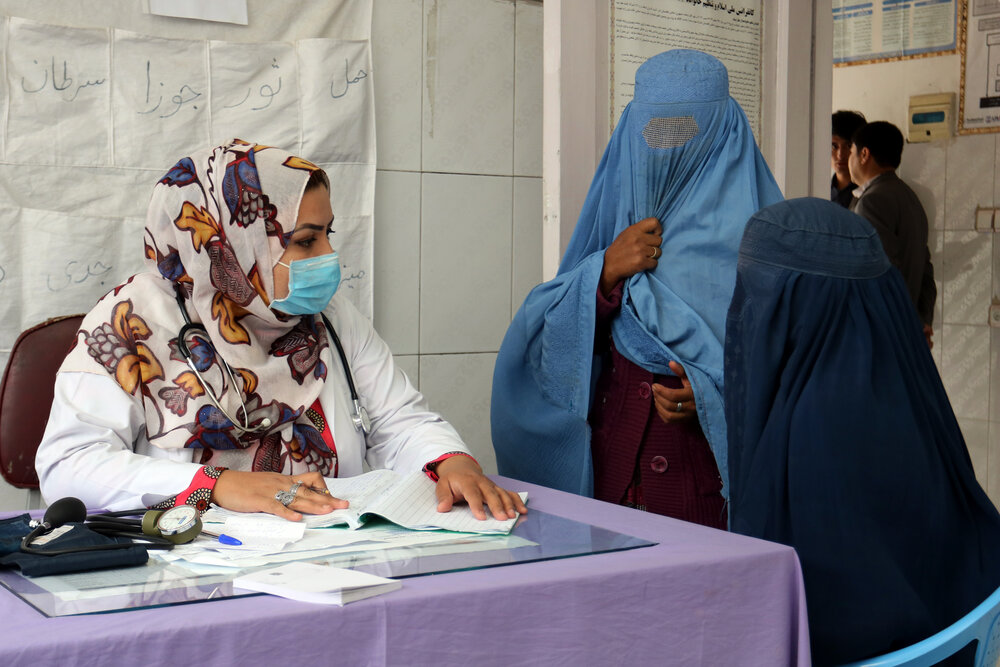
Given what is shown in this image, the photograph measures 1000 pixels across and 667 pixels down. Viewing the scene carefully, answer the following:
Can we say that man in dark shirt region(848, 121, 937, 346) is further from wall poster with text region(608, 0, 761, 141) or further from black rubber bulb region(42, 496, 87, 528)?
black rubber bulb region(42, 496, 87, 528)

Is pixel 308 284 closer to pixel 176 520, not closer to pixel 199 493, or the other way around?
pixel 199 493

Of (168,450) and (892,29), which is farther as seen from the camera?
(892,29)

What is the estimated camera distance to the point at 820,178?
291cm

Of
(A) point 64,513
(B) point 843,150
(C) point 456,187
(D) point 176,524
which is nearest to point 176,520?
(D) point 176,524

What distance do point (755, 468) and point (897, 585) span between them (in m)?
0.23

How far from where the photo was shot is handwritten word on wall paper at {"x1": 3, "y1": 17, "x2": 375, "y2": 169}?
219cm

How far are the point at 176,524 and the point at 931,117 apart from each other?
13.9 feet

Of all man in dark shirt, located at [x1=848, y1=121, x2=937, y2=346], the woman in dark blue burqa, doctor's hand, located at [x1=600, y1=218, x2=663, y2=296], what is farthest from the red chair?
man in dark shirt, located at [x1=848, y1=121, x2=937, y2=346]

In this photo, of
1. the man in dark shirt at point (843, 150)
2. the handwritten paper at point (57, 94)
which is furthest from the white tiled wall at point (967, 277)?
the handwritten paper at point (57, 94)

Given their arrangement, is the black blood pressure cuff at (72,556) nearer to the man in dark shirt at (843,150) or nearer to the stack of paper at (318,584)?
the stack of paper at (318,584)

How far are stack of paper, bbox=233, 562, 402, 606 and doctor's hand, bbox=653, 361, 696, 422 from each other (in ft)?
3.11

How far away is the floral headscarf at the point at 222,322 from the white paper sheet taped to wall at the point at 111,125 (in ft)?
2.18

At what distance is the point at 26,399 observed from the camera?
1.83m

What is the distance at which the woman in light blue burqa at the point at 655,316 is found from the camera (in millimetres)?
1908
